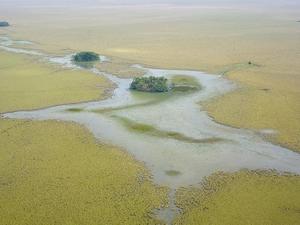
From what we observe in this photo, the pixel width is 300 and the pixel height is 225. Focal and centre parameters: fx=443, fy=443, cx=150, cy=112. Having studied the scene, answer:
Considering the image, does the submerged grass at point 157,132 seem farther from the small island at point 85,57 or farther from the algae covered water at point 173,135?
Answer: the small island at point 85,57

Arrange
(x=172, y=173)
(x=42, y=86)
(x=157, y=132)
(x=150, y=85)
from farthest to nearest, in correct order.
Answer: (x=42, y=86) → (x=150, y=85) → (x=157, y=132) → (x=172, y=173)

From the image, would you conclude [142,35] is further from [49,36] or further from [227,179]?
[227,179]

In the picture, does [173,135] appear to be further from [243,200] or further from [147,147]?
[243,200]

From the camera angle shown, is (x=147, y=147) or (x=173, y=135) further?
(x=173, y=135)

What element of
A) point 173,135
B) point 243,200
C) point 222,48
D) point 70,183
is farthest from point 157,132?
point 222,48

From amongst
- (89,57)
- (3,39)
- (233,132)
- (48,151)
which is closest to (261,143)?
(233,132)

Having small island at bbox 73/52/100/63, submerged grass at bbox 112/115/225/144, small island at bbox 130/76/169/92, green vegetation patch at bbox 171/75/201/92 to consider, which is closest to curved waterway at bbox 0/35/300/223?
submerged grass at bbox 112/115/225/144
